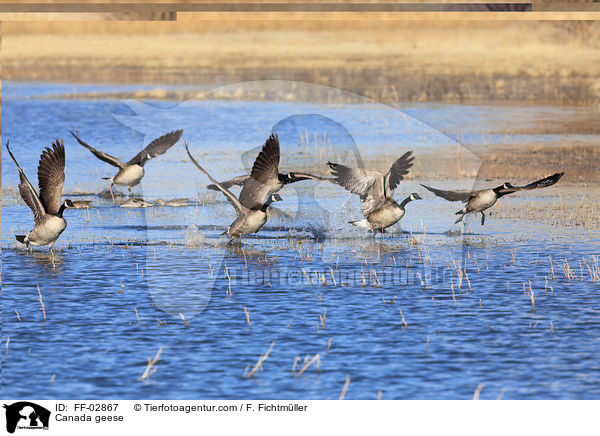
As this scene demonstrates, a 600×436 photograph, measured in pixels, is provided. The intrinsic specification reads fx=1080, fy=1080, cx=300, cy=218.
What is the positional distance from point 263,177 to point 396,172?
9.80 ft

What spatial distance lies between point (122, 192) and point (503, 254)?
8.04m

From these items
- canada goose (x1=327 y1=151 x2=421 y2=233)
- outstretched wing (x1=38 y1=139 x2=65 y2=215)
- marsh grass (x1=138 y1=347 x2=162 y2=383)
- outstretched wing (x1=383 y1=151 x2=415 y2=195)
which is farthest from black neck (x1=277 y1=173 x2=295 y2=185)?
marsh grass (x1=138 y1=347 x2=162 y2=383)

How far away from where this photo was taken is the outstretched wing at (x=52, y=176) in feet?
53.0

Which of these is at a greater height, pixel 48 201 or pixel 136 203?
pixel 48 201

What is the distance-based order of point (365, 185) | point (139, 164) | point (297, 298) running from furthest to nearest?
point (139, 164)
point (365, 185)
point (297, 298)

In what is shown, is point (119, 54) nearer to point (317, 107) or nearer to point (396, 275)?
point (317, 107)

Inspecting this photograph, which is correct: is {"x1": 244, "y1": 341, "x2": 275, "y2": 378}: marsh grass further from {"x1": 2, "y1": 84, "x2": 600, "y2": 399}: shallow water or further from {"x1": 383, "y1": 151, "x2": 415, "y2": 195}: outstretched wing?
{"x1": 383, "y1": 151, "x2": 415, "y2": 195}: outstretched wing

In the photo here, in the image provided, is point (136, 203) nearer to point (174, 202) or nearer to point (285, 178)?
point (174, 202)

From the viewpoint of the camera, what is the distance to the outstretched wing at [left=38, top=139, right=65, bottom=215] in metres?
16.2

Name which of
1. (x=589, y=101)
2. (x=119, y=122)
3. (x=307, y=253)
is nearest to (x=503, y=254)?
(x=307, y=253)

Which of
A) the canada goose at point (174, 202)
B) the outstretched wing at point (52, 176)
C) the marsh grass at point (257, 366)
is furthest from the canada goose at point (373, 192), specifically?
the marsh grass at point (257, 366)
